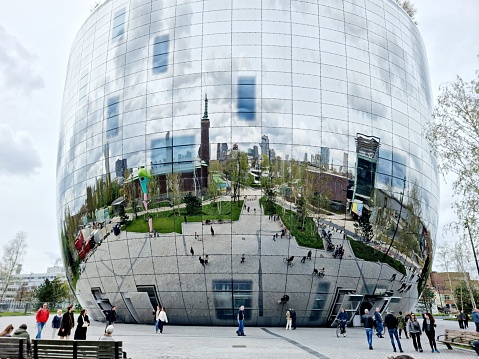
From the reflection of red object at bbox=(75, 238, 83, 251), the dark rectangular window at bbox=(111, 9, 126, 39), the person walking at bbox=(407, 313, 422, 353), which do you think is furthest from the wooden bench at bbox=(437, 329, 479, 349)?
the dark rectangular window at bbox=(111, 9, 126, 39)

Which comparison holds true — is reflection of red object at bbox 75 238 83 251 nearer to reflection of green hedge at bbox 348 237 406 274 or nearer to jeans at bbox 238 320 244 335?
jeans at bbox 238 320 244 335

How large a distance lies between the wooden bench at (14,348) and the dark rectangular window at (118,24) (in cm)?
1712

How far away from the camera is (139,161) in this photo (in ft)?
61.7

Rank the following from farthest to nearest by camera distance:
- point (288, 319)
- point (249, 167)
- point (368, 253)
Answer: point (368, 253) → point (249, 167) → point (288, 319)

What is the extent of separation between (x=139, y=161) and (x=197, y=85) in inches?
168

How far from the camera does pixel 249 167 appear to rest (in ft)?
57.2

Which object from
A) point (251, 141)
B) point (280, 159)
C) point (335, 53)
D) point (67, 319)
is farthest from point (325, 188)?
point (67, 319)

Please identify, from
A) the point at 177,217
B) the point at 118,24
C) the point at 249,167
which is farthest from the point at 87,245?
Answer: the point at 118,24

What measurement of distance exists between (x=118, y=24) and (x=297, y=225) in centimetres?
1415

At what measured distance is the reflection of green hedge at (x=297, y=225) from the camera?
17.4 metres

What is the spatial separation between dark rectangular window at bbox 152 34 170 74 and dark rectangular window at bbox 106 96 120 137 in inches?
99.3

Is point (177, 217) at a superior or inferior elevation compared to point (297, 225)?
superior

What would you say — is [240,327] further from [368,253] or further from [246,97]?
[246,97]

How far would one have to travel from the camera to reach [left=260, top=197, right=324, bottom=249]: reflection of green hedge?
17359 millimetres
